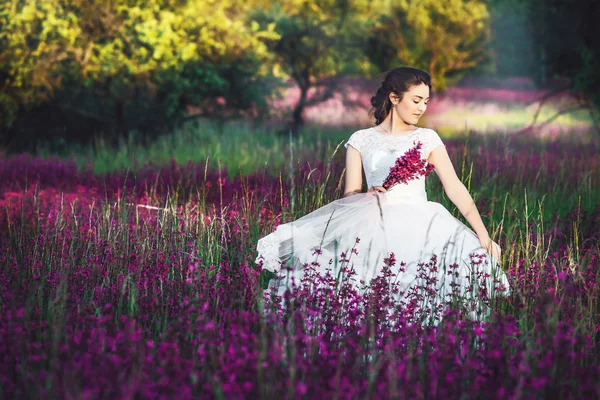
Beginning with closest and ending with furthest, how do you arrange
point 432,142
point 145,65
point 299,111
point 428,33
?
point 432,142, point 145,65, point 299,111, point 428,33

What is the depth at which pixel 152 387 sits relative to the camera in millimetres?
2512

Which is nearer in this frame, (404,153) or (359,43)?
(404,153)

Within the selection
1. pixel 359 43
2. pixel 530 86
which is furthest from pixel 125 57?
pixel 530 86

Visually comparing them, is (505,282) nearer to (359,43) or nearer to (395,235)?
(395,235)

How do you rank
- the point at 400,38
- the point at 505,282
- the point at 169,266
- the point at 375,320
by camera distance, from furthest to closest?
the point at 400,38, the point at 169,266, the point at 505,282, the point at 375,320

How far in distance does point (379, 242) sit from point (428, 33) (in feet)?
74.3

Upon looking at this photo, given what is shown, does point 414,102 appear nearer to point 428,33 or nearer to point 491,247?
point 491,247

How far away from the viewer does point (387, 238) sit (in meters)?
4.64

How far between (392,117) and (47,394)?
3148 millimetres

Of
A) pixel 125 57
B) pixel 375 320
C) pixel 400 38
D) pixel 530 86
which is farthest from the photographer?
pixel 530 86

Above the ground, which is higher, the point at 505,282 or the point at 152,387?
the point at 152,387

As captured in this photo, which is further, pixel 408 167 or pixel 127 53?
pixel 127 53

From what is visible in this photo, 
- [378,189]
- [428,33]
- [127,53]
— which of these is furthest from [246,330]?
[428,33]

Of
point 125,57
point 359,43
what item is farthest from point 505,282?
point 359,43
